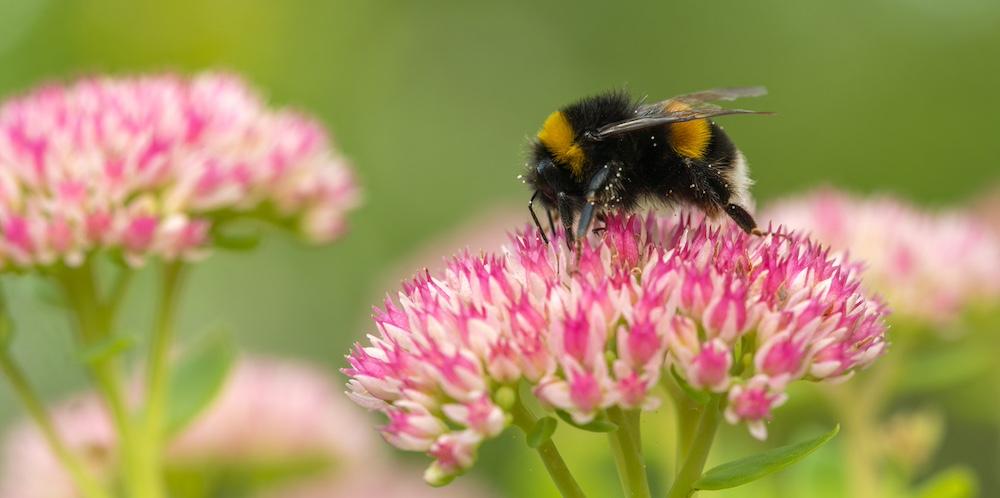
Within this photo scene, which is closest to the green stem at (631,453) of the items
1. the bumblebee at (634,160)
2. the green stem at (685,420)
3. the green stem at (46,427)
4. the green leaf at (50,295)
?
the green stem at (685,420)

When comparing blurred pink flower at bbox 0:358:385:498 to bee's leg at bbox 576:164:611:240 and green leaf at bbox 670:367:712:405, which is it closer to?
bee's leg at bbox 576:164:611:240

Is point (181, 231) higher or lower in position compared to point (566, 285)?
higher

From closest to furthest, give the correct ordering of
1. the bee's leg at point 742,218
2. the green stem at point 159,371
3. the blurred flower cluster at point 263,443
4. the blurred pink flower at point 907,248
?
1. the bee's leg at point 742,218
2. the green stem at point 159,371
3. the blurred pink flower at point 907,248
4. the blurred flower cluster at point 263,443

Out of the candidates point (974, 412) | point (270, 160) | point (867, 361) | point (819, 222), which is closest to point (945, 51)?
point (974, 412)

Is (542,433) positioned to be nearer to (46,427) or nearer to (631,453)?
(631,453)

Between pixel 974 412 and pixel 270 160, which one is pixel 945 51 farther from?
pixel 270 160

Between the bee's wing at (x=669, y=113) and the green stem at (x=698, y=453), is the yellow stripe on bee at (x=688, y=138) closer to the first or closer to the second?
the bee's wing at (x=669, y=113)

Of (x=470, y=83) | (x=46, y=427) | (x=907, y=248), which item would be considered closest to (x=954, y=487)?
(x=907, y=248)
